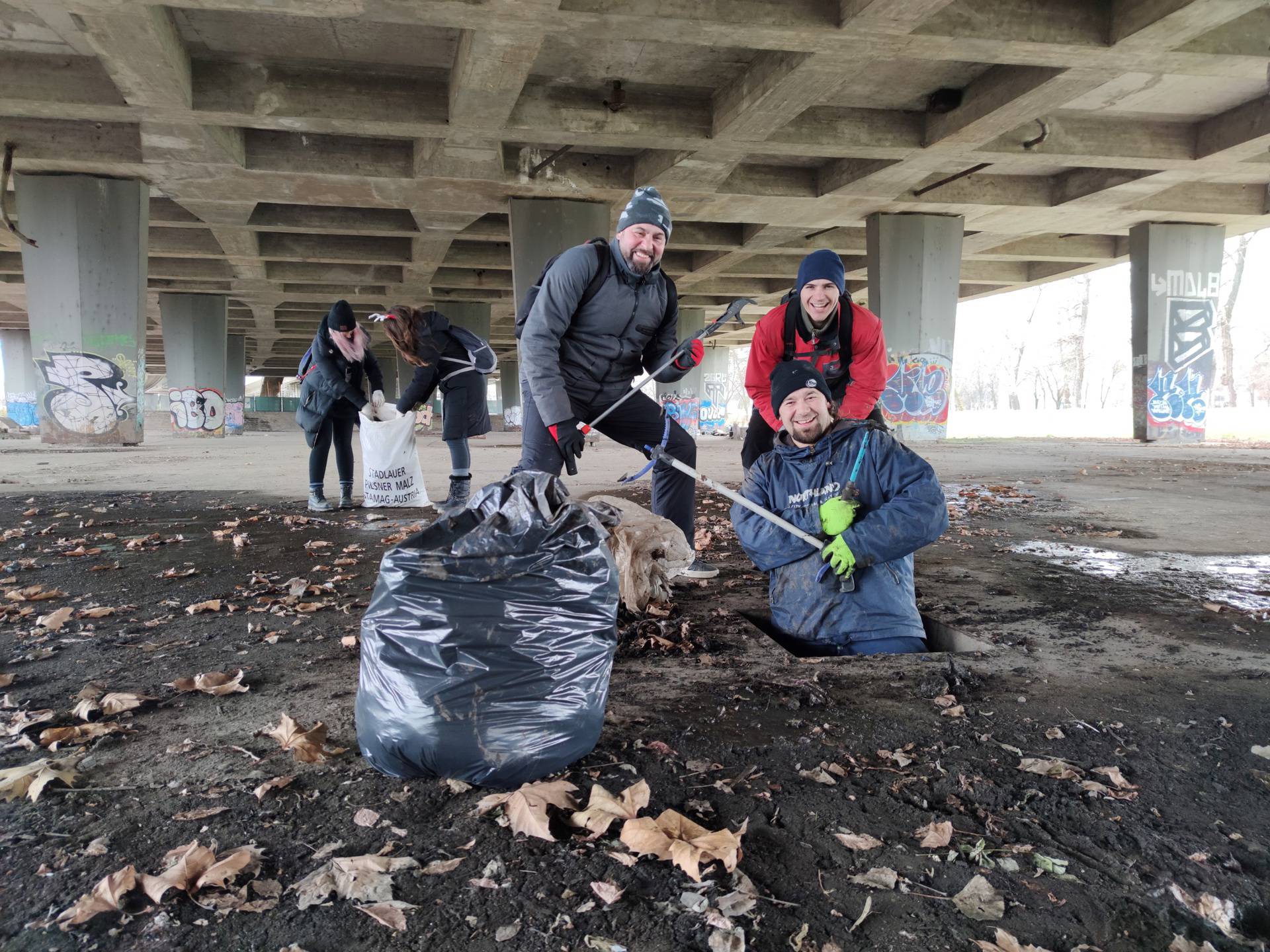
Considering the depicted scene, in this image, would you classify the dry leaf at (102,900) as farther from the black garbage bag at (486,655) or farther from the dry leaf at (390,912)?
the black garbage bag at (486,655)

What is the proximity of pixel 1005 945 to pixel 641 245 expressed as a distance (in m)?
3.02

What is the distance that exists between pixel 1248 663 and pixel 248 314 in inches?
1344

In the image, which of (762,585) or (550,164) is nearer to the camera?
(762,585)

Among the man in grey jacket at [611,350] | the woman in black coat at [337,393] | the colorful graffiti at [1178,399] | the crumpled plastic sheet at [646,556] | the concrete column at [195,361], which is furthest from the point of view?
the concrete column at [195,361]

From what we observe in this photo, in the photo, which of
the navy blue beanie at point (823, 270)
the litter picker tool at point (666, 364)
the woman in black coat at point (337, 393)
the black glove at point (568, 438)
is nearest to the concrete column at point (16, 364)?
the woman in black coat at point (337, 393)

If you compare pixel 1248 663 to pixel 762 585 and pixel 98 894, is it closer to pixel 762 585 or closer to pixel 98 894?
pixel 762 585

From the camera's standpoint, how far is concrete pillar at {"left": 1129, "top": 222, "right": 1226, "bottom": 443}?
17.8 metres

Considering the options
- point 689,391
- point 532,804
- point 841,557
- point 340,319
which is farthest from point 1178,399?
point 532,804

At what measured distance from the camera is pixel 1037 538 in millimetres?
5488

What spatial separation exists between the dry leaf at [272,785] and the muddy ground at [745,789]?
2cm

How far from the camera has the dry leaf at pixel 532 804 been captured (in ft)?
5.56

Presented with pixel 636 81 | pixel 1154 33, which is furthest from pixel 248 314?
pixel 1154 33

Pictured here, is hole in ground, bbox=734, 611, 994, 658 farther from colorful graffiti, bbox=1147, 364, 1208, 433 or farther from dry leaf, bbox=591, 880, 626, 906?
colorful graffiti, bbox=1147, 364, 1208, 433

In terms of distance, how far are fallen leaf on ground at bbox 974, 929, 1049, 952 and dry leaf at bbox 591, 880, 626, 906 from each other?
0.66 meters
